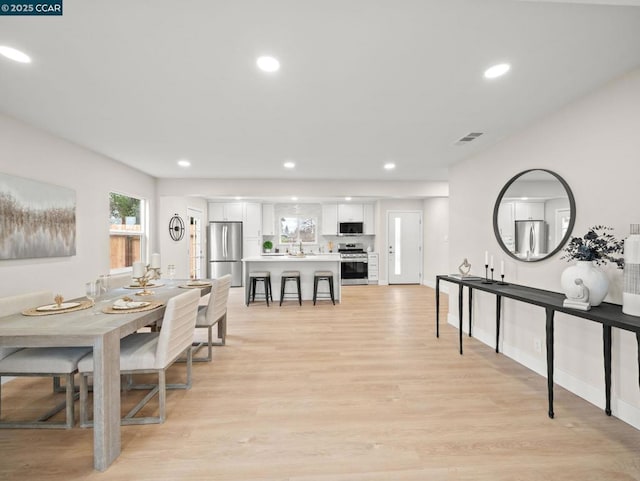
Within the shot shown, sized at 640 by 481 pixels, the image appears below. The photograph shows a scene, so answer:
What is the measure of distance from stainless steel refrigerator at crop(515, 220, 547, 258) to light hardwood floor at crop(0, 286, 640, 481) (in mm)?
1139

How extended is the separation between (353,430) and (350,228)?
6766mm

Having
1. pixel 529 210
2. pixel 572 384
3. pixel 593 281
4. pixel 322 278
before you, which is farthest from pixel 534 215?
pixel 322 278

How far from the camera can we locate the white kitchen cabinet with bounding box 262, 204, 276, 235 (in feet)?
28.1

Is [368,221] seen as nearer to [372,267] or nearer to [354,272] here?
[372,267]

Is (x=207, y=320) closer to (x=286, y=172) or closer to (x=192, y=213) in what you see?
(x=286, y=172)

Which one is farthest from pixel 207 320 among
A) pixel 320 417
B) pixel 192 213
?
pixel 192 213

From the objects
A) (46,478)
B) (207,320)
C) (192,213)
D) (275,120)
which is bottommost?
(46,478)

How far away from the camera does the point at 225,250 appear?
7980mm

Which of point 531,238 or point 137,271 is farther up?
point 531,238

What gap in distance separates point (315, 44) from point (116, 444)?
2603 mm

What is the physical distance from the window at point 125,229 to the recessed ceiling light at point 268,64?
3.68 meters

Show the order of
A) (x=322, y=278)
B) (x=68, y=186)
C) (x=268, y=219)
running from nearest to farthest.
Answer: (x=68, y=186), (x=322, y=278), (x=268, y=219)

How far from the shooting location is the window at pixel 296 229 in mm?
8781

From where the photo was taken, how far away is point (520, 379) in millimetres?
2824
